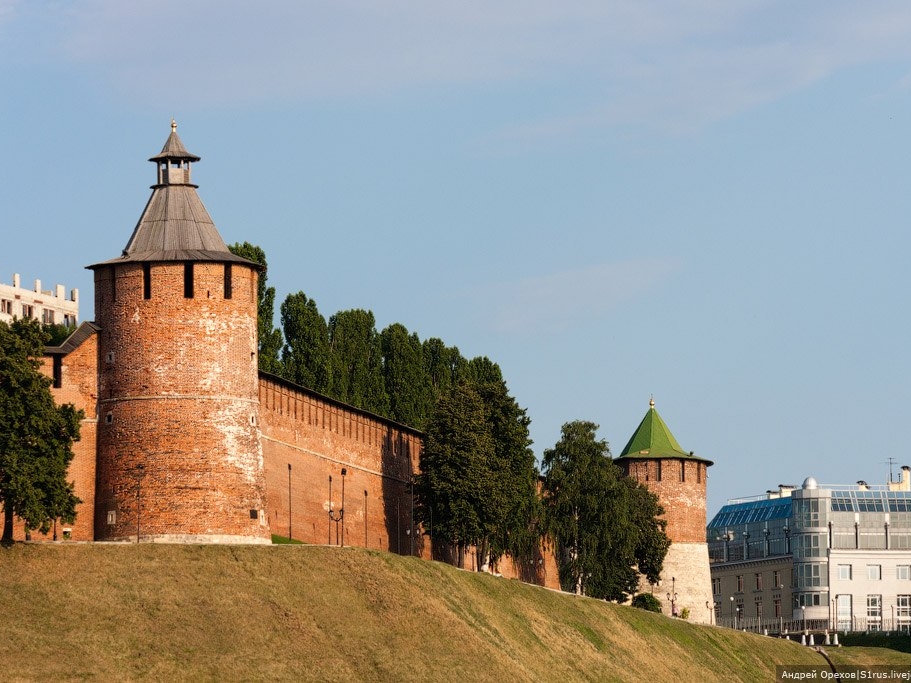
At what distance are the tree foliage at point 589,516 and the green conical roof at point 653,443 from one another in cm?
1068

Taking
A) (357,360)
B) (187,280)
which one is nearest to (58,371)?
(187,280)

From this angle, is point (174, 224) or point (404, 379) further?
point (404, 379)

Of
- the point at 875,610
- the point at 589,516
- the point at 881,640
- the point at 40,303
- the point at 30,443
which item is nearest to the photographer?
the point at 30,443

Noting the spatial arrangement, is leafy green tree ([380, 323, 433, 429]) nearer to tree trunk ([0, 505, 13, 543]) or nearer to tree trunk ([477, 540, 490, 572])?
tree trunk ([477, 540, 490, 572])

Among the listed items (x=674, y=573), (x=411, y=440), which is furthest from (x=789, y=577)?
(x=411, y=440)

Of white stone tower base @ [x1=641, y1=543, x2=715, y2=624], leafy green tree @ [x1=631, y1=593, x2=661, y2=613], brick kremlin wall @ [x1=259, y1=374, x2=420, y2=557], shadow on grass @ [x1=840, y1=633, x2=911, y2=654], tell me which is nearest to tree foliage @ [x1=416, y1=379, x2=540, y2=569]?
brick kremlin wall @ [x1=259, y1=374, x2=420, y2=557]

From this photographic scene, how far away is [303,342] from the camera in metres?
79.0

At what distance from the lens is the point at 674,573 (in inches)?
3733

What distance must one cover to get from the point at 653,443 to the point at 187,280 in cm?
4022

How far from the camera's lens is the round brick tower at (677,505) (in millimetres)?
94750

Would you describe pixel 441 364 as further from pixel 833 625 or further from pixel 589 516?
pixel 833 625

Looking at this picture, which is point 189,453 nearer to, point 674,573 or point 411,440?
point 411,440

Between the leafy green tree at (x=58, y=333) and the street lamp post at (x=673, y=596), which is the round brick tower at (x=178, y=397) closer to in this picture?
the leafy green tree at (x=58, y=333)

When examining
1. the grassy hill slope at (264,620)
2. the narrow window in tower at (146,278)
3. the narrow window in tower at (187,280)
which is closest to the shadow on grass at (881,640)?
the grassy hill slope at (264,620)
